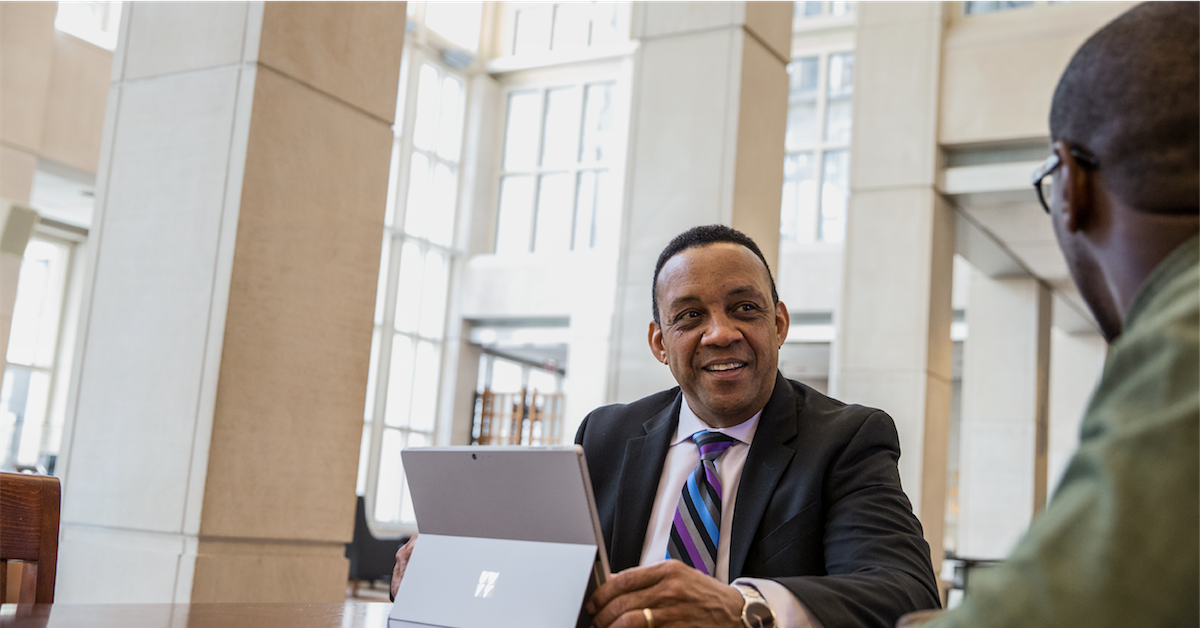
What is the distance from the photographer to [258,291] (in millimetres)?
3146

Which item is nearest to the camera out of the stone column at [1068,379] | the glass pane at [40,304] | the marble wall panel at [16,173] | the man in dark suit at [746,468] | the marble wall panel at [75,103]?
the man in dark suit at [746,468]

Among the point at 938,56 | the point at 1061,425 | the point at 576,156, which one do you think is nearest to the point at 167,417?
the point at 938,56

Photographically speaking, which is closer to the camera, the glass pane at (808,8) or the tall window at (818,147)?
the tall window at (818,147)

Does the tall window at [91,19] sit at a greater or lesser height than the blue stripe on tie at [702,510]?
greater

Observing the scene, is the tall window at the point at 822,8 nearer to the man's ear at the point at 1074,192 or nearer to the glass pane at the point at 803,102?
the glass pane at the point at 803,102

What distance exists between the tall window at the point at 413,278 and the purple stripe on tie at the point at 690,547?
A: 587 inches

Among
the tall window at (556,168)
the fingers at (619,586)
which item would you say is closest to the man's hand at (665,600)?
the fingers at (619,586)

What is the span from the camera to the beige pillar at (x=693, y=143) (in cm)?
495

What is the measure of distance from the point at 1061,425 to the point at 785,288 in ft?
13.5

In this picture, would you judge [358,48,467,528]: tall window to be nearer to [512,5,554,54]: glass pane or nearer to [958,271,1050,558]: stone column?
[512,5,554,54]: glass pane

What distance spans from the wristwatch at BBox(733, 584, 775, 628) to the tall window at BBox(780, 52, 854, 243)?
15.1 meters

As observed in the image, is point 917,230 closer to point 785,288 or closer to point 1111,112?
point 785,288

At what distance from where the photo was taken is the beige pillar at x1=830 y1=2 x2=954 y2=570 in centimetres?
903

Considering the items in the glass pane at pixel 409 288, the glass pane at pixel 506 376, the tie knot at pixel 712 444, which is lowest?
the tie knot at pixel 712 444
